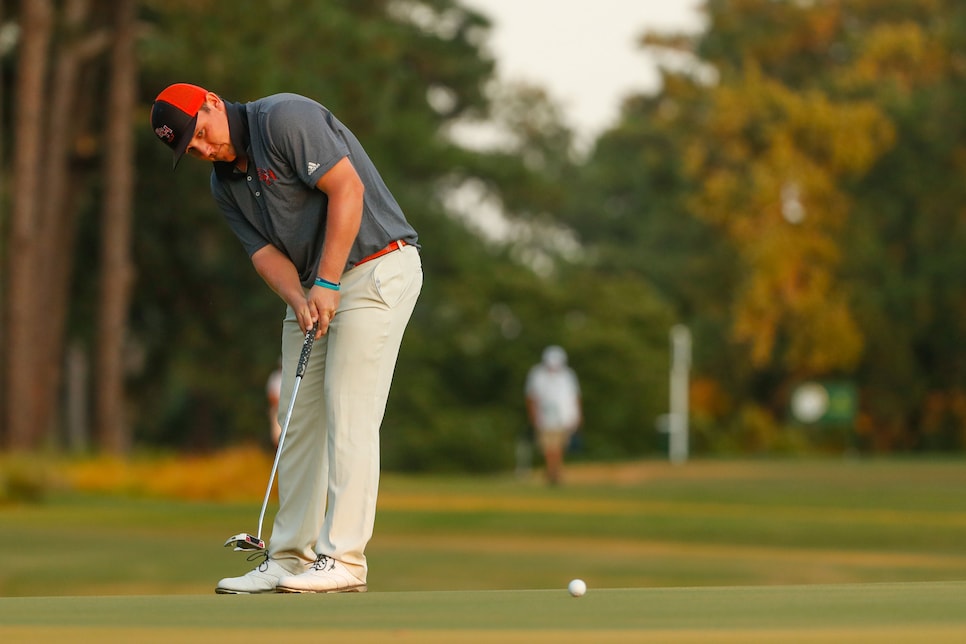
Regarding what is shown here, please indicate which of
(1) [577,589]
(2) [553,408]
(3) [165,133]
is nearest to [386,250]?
(3) [165,133]

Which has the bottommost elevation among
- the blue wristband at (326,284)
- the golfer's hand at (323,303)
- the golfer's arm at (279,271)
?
the golfer's hand at (323,303)

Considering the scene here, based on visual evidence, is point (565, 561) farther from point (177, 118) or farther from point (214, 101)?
point (177, 118)

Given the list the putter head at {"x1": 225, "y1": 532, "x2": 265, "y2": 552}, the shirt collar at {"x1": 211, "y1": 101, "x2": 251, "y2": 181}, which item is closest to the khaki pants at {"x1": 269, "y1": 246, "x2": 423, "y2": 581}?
the putter head at {"x1": 225, "y1": 532, "x2": 265, "y2": 552}

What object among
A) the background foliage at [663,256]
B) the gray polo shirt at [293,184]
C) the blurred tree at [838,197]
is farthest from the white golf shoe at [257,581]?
the blurred tree at [838,197]

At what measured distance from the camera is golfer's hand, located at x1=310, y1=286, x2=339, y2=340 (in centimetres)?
739

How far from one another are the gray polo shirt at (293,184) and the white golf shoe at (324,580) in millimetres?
1126

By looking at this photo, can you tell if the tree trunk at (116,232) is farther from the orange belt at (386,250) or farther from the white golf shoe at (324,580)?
the white golf shoe at (324,580)

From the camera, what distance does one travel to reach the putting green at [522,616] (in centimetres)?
529

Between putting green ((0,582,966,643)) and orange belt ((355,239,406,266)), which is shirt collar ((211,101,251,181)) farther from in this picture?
putting green ((0,582,966,643))

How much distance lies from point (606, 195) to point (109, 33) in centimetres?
4134

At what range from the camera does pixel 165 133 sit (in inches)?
287

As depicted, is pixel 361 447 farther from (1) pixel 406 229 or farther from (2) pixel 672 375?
(2) pixel 672 375

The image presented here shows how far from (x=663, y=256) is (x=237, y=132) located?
57.6 metres

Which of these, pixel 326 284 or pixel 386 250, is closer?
pixel 326 284
